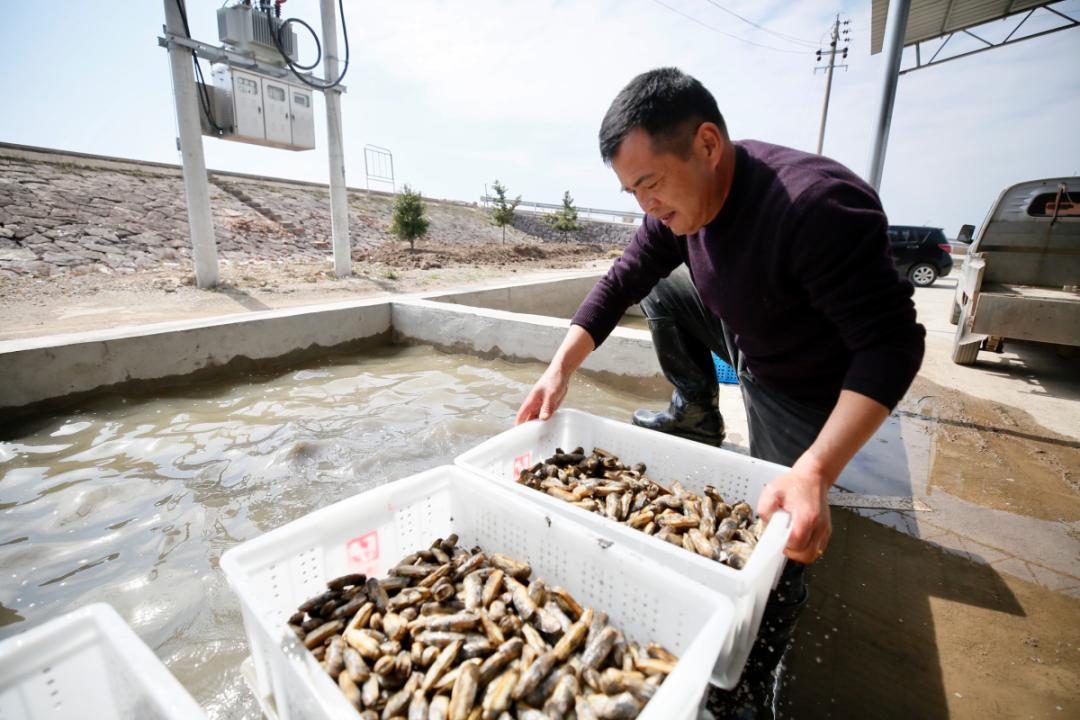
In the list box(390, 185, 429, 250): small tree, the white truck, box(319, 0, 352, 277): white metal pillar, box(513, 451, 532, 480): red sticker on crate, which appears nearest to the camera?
box(513, 451, 532, 480): red sticker on crate

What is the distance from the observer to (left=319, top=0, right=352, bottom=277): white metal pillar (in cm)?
875

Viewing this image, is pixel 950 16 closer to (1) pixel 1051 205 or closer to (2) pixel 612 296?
(1) pixel 1051 205

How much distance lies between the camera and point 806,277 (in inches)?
59.9

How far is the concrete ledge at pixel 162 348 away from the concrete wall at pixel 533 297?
1.54 metres

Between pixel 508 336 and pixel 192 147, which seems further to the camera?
pixel 192 147

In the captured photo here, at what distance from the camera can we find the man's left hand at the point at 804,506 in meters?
1.22

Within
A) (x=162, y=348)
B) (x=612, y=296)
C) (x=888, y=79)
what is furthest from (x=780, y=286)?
(x=162, y=348)

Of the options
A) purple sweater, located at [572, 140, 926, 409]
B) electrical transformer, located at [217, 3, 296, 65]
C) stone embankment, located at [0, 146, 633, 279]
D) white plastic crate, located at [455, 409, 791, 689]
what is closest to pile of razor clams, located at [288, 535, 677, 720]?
white plastic crate, located at [455, 409, 791, 689]

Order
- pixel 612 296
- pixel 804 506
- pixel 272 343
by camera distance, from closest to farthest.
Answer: pixel 804 506, pixel 612 296, pixel 272 343

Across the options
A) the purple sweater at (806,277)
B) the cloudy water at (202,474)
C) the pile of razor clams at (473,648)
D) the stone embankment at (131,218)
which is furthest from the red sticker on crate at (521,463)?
the stone embankment at (131,218)

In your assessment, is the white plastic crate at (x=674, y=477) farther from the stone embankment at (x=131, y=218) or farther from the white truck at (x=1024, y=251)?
the stone embankment at (x=131, y=218)

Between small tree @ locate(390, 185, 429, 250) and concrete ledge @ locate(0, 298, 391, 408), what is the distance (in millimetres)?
10300

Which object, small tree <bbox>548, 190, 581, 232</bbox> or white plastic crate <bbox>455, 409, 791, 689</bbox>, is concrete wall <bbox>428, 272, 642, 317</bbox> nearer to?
white plastic crate <bbox>455, 409, 791, 689</bbox>

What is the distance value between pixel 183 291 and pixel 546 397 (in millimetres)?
7753
